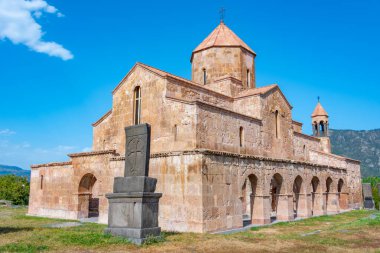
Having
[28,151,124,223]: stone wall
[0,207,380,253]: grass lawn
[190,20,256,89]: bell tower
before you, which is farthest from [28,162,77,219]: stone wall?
[190,20,256,89]: bell tower

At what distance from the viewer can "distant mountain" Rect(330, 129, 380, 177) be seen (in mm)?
106750

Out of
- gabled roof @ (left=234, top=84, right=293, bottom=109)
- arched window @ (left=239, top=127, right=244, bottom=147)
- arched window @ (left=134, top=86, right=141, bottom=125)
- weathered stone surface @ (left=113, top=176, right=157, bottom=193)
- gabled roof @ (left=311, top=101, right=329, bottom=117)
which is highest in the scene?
gabled roof @ (left=311, top=101, right=329, bottom=117)

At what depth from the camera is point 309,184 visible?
1750 centimetres

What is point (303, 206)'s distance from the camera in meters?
16.8

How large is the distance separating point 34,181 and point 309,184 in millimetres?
15759

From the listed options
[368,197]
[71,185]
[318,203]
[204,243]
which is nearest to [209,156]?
[204,243]

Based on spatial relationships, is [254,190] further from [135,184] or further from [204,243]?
[135,184]

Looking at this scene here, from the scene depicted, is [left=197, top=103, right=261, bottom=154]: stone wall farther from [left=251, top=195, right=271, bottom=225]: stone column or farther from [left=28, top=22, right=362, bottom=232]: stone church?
[left=251, top=195, right=271, bottom=225]: stone column

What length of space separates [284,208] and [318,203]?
167 inches

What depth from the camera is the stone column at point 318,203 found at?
1817 cm

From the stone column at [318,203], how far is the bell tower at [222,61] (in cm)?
765

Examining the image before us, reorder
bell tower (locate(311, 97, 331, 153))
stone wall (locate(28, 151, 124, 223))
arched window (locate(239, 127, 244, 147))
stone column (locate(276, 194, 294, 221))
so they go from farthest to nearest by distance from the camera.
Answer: bell tower (locate(311, 97, 331, 153))
arched window (locate(239, 127, 244, 147))
stone wall (locate(28, 151, 124, 223))
stone column (locate(276, 194, 294, 221))

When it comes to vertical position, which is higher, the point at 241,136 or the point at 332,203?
the point at 241,136

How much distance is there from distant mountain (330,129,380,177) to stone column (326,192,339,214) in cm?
9223
